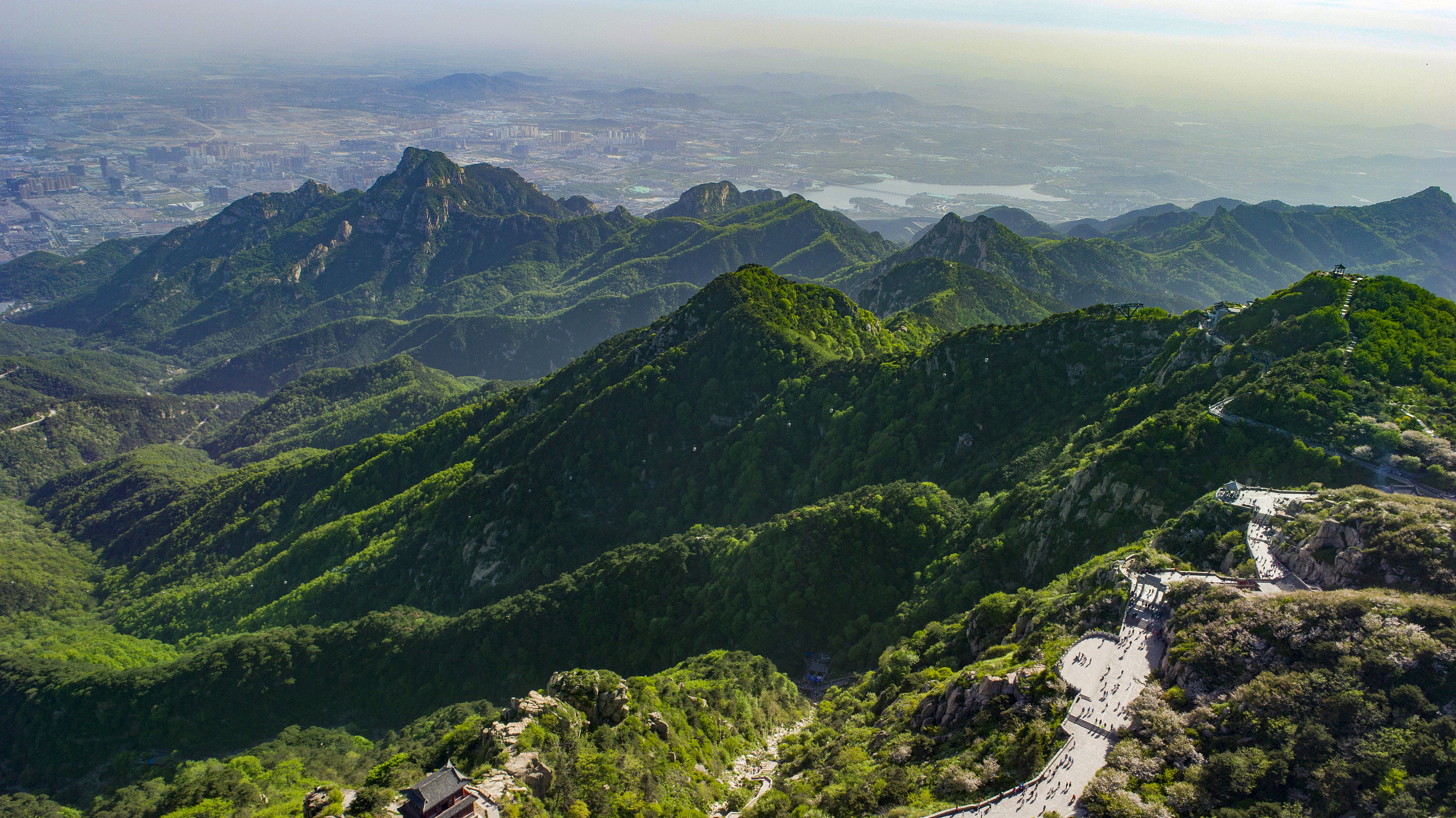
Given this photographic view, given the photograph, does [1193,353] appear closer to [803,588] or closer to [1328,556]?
[1328,556]

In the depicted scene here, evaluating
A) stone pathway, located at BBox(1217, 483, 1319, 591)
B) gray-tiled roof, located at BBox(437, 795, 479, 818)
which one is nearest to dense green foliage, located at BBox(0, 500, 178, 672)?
gray-tiled roof, located at BBox(437, 795, 479, 818)

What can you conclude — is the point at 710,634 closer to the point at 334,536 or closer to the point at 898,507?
the point at 898,507

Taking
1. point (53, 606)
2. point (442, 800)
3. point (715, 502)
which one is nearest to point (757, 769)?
point (442, 800)

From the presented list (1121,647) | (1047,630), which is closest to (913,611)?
(1047,630)

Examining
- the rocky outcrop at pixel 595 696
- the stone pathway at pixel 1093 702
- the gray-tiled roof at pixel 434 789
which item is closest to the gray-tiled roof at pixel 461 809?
the gray-tiled roof at pixel 434 789

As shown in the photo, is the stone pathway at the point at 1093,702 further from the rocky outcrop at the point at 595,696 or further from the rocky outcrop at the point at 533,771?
the rocky outcrop at the point at 595,696
